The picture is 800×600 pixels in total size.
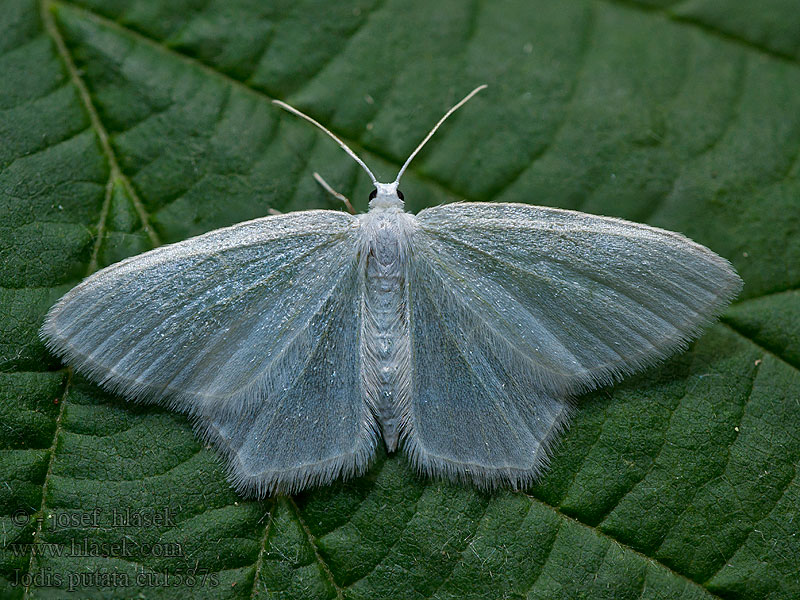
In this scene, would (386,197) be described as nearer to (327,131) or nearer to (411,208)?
(411,208)

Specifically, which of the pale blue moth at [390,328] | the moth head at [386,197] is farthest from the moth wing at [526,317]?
the moth head at [386,197]

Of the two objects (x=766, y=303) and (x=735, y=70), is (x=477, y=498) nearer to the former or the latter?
(x=766, y=303)

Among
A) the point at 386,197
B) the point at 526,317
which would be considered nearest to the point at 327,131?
the point at 386,197

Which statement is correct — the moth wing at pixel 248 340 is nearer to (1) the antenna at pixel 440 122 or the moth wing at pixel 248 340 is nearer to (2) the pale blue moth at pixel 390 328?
(2) the pale blue moth at pixel 390 328

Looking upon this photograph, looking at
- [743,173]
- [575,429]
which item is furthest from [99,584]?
[743,173]

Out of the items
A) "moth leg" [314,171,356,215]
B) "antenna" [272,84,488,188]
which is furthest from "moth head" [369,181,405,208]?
"moth leg" [314,171,356,215]

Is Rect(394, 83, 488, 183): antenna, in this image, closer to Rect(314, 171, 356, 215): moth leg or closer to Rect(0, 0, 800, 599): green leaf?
Rect(0, 0, 800, 599): green leaf
